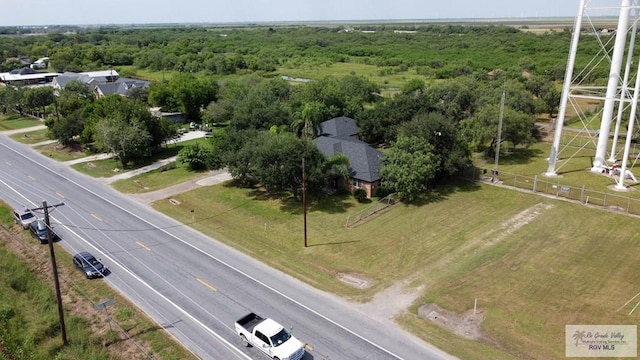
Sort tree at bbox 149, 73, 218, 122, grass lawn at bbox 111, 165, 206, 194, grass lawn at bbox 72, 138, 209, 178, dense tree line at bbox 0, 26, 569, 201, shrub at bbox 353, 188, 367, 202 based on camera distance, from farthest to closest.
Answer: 1. tree at bbox 149, 73, 218, 122
2. grass lawn at bbox 72, 138, 209, 178
3. grass lawn at bbox 111, 165, 206, 194
4. shrub at bbox 353, 188, 367, 202
5. dense tree line at bbox 0, 26, 569, 201

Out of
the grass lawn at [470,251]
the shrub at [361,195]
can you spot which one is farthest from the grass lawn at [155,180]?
the shrub at [361,195]

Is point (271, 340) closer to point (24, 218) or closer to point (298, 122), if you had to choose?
point (24, 218)

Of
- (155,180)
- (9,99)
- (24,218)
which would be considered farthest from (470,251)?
(9,99)

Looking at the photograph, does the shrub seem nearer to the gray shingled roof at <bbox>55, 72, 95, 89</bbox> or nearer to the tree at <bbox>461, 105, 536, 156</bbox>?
the tree at <bbox>461, 105, 536, 156</bbox>

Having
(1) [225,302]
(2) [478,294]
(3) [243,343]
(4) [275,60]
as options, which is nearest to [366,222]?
(2) [478,294]

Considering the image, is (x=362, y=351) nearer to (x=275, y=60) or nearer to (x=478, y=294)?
(x=478, y=294)

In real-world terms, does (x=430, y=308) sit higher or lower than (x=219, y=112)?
lower

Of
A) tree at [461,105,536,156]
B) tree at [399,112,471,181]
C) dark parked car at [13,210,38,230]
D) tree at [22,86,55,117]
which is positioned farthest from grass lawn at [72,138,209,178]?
tree at [22,86,55,117]

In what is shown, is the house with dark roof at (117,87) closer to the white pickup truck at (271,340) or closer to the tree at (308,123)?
the tree at (308,123)
